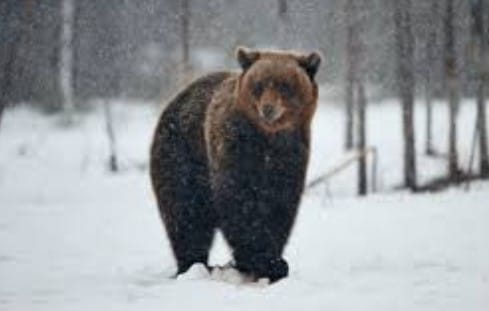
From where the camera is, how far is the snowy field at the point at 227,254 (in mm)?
7867

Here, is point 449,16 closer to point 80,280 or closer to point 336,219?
point 336,219

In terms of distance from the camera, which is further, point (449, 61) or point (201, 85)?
point (449, 61)

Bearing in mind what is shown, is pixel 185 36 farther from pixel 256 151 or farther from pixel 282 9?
pixel 256 151

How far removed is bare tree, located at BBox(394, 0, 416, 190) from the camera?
2061 cm

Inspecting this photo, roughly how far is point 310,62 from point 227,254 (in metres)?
4.55

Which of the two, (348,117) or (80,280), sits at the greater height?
(80,280)

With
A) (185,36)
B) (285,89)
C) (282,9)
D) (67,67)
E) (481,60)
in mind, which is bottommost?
(67,67)

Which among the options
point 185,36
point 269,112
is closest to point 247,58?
point 269,112

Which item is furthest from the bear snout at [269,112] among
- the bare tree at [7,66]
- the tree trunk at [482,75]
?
the tree trunk at [482,75]

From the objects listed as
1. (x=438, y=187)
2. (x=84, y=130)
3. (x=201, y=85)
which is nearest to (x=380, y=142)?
A: (x=438, y=187)

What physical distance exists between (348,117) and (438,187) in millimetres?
5634

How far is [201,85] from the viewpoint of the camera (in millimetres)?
10047

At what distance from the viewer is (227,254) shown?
1275 centimetres

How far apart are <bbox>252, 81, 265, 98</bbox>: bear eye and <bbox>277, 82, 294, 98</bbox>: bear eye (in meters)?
0.15
